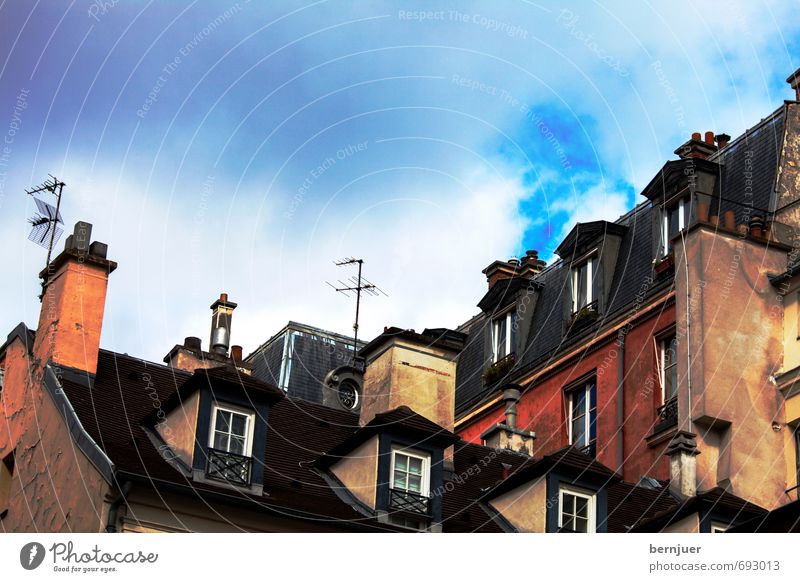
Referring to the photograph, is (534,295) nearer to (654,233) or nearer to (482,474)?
(654,233)

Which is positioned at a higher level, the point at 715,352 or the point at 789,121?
the point at 789,121

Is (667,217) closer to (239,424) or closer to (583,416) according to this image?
(583,416)

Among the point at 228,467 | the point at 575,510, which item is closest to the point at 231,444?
the point at 228,467

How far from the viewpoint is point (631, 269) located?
3831 cm

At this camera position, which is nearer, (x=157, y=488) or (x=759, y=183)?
(x=157, y=488)

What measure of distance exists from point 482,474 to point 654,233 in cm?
1074

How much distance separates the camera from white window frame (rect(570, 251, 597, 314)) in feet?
130

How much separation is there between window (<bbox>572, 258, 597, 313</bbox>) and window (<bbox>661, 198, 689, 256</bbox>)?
244 centimetres
